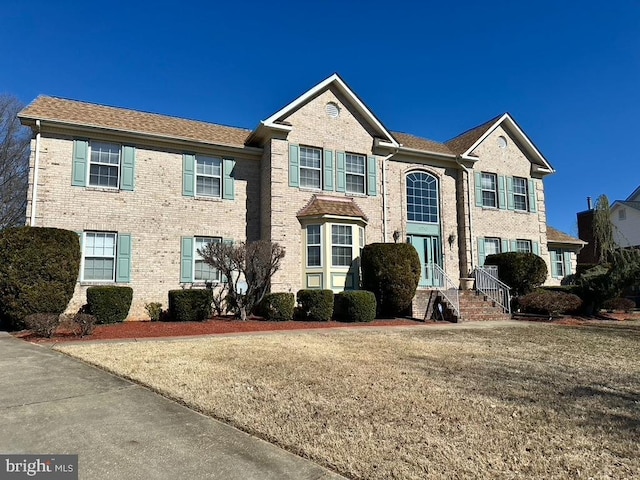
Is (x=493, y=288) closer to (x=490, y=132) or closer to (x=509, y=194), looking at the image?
(x=509, y=194)

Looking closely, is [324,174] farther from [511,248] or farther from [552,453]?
[552,453]

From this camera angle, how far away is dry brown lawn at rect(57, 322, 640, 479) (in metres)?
3.56

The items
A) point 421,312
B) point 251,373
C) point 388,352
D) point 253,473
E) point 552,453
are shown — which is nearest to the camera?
point 253,473

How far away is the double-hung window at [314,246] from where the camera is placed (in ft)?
52.8

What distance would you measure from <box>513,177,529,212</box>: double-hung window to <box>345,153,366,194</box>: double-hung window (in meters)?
8.64

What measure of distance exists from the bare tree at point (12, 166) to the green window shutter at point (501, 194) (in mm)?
27042

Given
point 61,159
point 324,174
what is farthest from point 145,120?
point 324,174

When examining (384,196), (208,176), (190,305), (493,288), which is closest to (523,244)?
(493,288)

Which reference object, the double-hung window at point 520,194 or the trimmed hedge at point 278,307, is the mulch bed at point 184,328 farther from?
the double-hung window at point 520,194

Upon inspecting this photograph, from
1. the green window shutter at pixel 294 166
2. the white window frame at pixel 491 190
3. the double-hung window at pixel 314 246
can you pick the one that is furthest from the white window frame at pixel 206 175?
the white window frame at pixel 491 190

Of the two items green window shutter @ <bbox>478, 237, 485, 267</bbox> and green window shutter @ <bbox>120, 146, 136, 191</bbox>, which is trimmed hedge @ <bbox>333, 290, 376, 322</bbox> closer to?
green window shutter @ <bbox>478, 237, 485, 267</bbox>

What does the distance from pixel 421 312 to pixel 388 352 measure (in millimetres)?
7942

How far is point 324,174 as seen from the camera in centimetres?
1719

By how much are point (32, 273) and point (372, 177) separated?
12.2 metres
